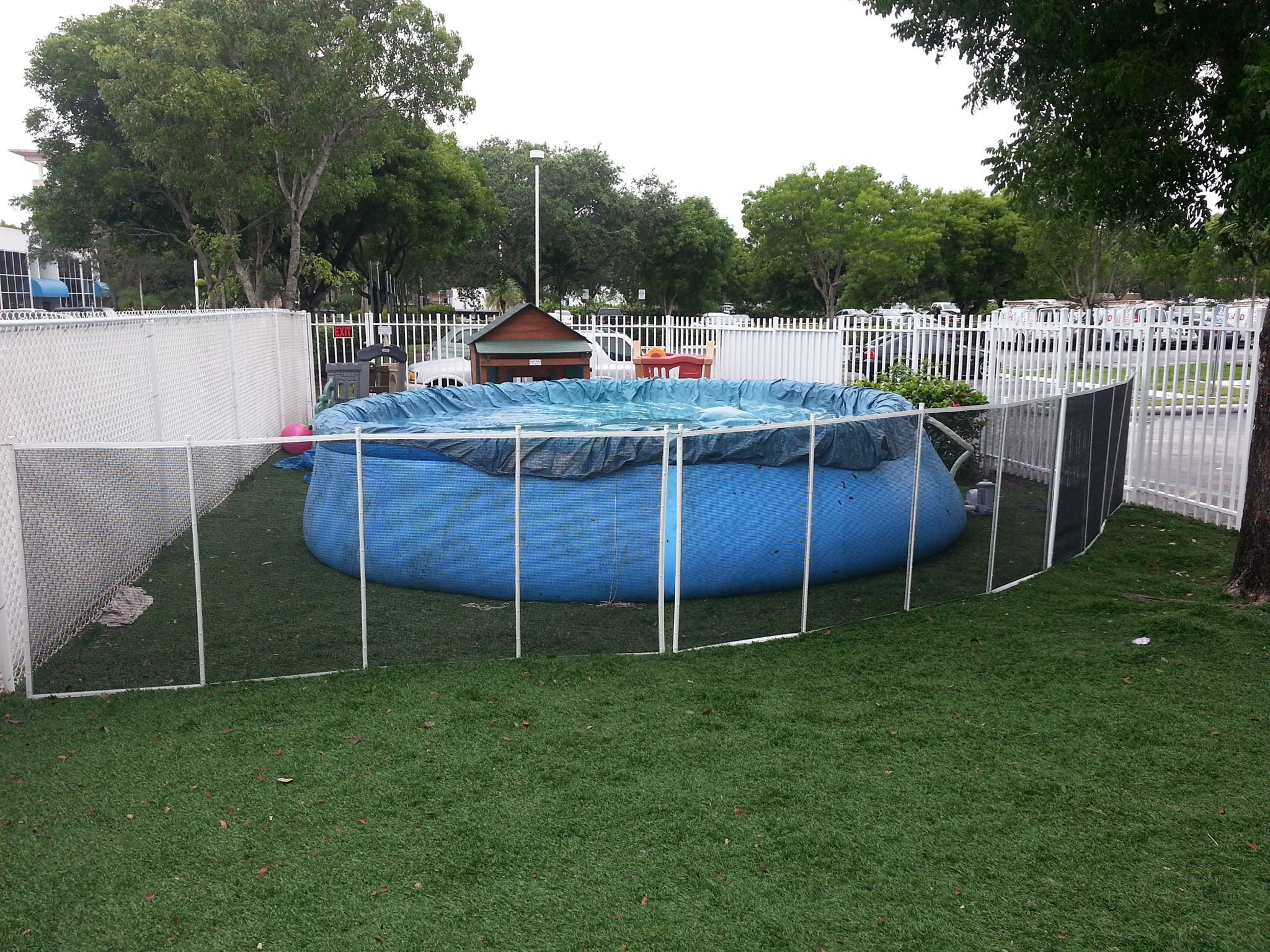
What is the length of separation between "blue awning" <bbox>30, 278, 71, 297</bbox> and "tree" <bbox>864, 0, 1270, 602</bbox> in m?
61.1

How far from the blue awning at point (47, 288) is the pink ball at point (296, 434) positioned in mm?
49464

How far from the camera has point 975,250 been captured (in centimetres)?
5481

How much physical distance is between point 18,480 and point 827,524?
20.0ft

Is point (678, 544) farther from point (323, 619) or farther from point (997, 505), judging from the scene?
point (997, 505)

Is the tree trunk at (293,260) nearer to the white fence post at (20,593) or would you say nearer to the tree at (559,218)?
the white fence post at (20,593)

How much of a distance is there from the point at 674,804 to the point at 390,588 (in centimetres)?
408

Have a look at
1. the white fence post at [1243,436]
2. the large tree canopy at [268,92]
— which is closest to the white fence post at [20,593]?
the white fence post at [1243,436]

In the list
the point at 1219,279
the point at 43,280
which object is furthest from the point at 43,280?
the point at 1219,279

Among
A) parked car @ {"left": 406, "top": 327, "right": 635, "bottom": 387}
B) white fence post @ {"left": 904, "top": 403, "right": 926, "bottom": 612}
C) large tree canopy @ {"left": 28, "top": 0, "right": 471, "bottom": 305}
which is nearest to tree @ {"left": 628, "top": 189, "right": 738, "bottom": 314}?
large tree canopy @ {"left": 28, "top": 0, "right": 471, "bottom": 305}

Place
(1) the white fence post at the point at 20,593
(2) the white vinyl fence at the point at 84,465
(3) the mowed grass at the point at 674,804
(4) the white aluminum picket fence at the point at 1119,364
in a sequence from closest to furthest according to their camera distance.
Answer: (3) the mowed grass at the point at 674,804
(1) the white fence post at the point at 20,593
(2) the white vinyl fence at the point at 84,465
(4) the white aluminum picket fence at the point at 1119,364

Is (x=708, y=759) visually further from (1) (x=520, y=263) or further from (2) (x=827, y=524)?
(1) (x=520, y=263)

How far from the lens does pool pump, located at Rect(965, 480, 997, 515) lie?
968 cm

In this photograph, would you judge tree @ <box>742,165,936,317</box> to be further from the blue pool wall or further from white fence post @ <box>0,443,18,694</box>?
white fence post @ <box>0,443,18,694</box>

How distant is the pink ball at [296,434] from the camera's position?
51.1 feet
